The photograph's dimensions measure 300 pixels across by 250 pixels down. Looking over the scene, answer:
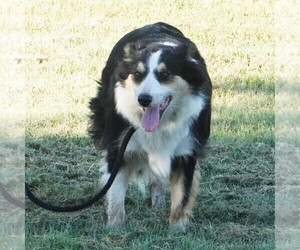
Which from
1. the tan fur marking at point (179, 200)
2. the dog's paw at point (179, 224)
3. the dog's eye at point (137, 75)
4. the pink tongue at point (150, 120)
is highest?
the dog's eye at point (137, 75)

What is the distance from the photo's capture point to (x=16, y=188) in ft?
15.8

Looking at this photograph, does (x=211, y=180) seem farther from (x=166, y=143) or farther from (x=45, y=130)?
(x=45, y=130)

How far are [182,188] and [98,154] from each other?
1668 millimetres

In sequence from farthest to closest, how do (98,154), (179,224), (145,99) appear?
(98,154), (179,224), (145,99)

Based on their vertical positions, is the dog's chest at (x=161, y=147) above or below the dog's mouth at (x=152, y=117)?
below

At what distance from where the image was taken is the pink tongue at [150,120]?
238 inches

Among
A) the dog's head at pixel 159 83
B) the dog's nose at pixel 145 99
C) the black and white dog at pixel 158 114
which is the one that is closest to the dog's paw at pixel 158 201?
the black and white dog at pixel 158 114

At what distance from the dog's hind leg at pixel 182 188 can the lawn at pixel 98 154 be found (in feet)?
0.38

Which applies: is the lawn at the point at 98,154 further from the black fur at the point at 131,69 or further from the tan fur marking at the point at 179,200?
the black fur at the point at 131,69

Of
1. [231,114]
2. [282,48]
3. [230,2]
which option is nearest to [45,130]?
[231,114]

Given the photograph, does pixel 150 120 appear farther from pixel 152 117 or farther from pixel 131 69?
pixel 131 69

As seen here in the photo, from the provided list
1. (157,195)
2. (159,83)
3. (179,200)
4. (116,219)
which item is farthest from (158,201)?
(159,83)

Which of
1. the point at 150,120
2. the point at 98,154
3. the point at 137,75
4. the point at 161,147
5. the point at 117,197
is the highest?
the point at 137,75

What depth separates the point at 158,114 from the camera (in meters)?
6.08
